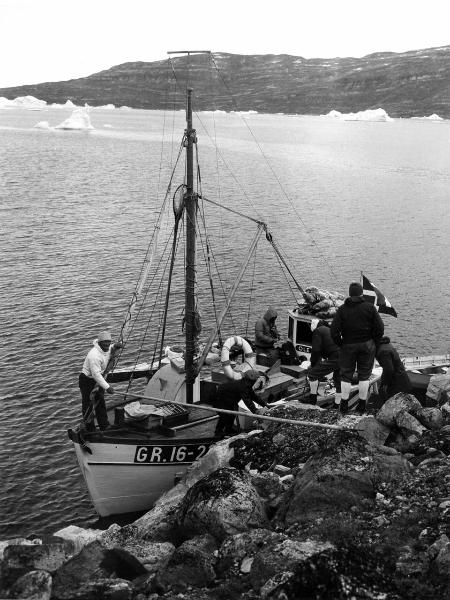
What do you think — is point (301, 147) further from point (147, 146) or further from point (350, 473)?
point (350, 473)

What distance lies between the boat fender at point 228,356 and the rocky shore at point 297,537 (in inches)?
210

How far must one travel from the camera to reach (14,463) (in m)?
24.9

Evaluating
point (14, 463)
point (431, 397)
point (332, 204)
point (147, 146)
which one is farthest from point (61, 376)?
point (147, 146)

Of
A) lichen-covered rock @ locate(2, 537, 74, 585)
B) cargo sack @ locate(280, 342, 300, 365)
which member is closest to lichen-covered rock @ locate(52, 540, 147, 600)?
lichen-covered rock @ locate(2, 537, 74, 585)

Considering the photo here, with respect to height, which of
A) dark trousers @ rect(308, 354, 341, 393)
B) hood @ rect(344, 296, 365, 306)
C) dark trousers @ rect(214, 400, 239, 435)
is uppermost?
hood @ rect(344, 296, 365, 306)

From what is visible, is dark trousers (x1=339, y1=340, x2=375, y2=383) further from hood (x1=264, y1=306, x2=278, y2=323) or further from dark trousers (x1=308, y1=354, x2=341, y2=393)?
hood (x1=264, y1=306, x2=278, y2=323)

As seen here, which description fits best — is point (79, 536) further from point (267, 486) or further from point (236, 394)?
point (236, 394)

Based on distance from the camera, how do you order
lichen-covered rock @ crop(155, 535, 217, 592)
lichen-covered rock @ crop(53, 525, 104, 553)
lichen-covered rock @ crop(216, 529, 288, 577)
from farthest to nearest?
lichen-covered rock @ crop(53, 525, 104, 553), lichen-covered rock @ crop(216, 529, 288, 577), lichen-covered rock @ crop(155, 535, 217, 592)

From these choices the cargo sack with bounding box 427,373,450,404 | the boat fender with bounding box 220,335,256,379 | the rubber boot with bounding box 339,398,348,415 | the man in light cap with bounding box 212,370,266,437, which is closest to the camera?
the rubber boot with bounding box 339,398,348,415

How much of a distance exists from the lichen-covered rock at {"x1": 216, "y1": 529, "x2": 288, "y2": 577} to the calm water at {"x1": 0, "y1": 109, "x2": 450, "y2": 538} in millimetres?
10594

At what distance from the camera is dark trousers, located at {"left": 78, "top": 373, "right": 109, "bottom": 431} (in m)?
21.0

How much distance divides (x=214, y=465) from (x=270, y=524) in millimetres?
5054

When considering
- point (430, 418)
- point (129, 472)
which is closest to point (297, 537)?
point (430, 418)

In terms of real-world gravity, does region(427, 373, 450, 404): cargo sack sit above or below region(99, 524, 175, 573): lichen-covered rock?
above
